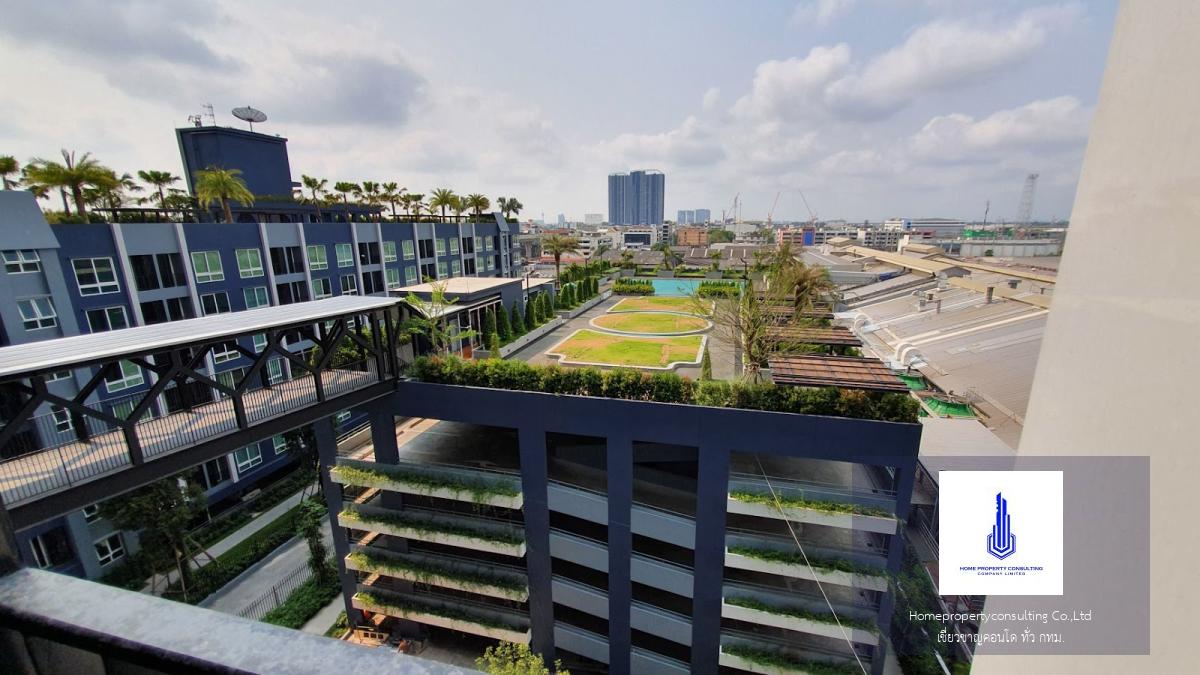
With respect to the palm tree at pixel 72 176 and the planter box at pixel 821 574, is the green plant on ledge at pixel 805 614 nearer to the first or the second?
the planter box at pixel 821 574

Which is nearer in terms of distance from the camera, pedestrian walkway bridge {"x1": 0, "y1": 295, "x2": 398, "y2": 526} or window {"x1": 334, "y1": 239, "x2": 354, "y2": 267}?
pedestrian walkway bridge {"x1": 0, "y1": 295, "x2": 398, "y2": 526}

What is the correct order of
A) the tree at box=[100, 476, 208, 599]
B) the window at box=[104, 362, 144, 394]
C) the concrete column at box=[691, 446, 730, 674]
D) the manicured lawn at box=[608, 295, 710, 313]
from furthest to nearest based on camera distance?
the manicured lawn at box=[608, 295, 710, 313]
the window at box=[104, 362, 144, 394]
the tree at box=[100, 476, 208, 599]
the concrete column at box=[691, 446, 730, 674]

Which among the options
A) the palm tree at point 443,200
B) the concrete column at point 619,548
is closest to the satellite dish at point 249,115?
the palm tree at point 443,200

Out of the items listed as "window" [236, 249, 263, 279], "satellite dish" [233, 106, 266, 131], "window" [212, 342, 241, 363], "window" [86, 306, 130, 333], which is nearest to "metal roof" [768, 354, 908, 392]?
"window" [212, 342, 241, 363]

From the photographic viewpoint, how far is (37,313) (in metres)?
21.1

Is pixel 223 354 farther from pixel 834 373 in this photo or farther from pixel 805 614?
pixel 805 614

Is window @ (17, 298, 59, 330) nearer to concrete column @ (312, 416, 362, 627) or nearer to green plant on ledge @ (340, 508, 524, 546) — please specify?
concrete column @ (312, 416, 362, 627)

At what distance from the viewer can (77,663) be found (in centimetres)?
187

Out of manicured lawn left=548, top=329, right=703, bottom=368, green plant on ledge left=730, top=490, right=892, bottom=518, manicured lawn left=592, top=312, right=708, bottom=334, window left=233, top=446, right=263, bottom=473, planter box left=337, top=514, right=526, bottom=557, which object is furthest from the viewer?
manicured lawn left=592, top=312, right=708, bottom=334

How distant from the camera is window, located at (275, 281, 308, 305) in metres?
31.5

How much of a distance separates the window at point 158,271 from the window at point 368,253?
12271mm

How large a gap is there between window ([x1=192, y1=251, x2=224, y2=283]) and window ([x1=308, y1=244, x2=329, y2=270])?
5825 mm

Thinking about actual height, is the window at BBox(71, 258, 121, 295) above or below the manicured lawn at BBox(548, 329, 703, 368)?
above

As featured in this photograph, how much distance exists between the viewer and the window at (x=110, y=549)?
23362mm
